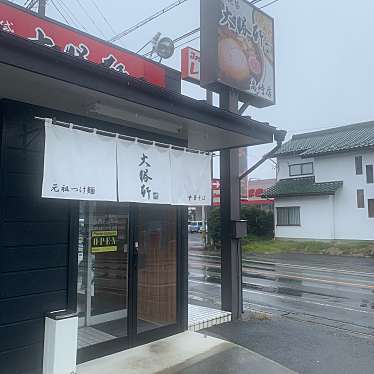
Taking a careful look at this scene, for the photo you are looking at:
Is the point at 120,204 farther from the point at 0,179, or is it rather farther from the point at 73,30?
the point at 73,30

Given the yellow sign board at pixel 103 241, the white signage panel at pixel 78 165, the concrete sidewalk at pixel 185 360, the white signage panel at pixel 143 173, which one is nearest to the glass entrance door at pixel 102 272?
the yellow sign board at pixel 103 241

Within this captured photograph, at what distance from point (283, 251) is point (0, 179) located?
2339 cm

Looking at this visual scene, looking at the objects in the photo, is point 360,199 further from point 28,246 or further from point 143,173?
point 28,246

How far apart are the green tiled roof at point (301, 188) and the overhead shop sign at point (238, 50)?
20.4m

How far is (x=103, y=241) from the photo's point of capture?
18.4ft

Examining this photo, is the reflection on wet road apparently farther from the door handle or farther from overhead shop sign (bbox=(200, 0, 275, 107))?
overhead shop sign (bbox=(200, 0, 275, 107))

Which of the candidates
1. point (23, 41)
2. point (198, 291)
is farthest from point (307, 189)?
point (23, 41)

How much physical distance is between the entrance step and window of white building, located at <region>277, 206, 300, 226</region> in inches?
899

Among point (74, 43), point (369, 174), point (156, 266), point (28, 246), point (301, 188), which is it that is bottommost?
point (156, 266)

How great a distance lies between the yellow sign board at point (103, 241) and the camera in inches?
218

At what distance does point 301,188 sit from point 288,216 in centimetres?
225

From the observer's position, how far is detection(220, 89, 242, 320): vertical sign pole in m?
7.62

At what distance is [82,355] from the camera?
5105 mm

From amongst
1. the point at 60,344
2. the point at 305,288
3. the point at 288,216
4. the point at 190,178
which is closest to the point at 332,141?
the point at 288,216
